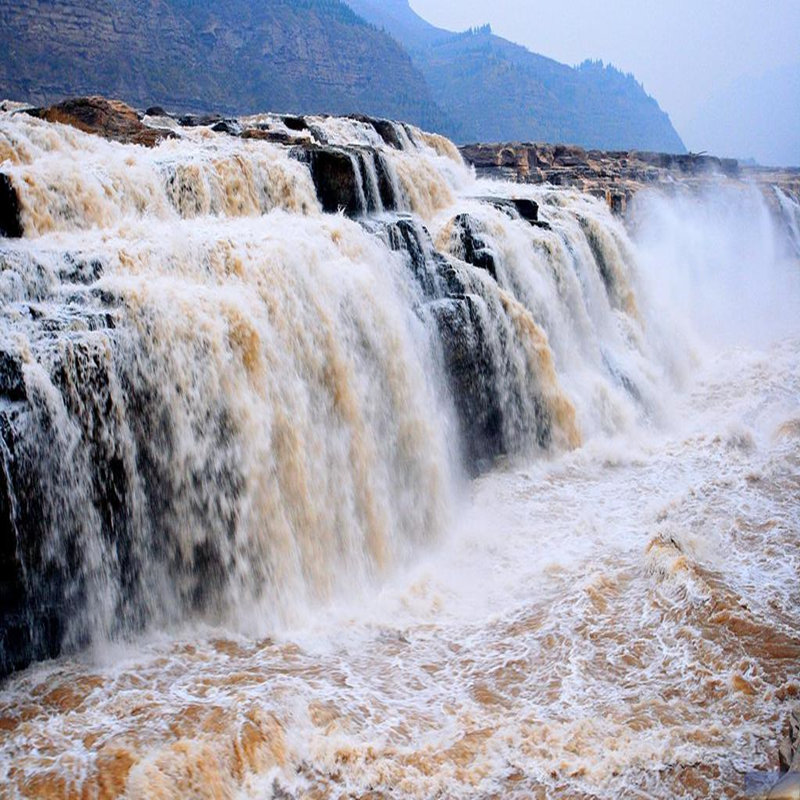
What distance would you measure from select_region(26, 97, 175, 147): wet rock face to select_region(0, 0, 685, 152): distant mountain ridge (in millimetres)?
47497

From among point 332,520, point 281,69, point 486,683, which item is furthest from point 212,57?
point 486,683

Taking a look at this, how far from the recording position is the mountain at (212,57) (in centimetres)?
5766

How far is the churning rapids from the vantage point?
5.42 metres

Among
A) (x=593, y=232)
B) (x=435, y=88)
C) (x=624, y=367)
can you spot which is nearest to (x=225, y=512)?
(x=624, y=367)

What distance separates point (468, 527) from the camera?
32.3 feet

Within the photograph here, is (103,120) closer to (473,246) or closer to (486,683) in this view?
(473,246)

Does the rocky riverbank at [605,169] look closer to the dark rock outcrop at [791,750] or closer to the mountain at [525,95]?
the dark rock outcrop at [791,750]

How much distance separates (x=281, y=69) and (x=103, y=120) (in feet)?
270

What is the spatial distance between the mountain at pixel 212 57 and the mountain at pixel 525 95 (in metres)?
14.2

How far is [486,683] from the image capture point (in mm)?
6445

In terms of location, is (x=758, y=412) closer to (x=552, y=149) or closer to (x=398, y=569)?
(x=398, y=569)

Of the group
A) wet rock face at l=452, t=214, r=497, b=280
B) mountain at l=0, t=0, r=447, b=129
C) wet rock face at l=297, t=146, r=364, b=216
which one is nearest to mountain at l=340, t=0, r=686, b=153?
mountain at l=0, t=0, r=447, b=129

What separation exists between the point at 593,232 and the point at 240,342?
11.7 meters

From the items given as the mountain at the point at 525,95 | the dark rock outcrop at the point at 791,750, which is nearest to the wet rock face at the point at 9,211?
the dark rock outcrop at the point at 791,750
